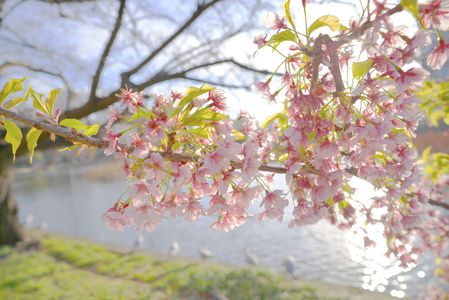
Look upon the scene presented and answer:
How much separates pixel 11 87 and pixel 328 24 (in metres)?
0.77

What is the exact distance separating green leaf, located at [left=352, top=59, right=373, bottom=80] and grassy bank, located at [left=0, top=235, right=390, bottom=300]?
3.58 meters

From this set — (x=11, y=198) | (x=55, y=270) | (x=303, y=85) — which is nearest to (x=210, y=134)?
(x=303, y=85)

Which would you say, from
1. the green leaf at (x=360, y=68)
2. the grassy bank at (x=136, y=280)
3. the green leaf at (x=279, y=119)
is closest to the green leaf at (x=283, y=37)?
the green leaf at (x=360, y=68)

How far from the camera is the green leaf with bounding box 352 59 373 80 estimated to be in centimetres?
77

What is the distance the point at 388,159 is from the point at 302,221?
26 centimetres

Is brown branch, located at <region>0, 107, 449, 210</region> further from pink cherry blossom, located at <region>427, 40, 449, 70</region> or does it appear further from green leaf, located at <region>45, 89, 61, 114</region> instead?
pink cherry blossom, located at <region>427, 40, 449, 70</region>

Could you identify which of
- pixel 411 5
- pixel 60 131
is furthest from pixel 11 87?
pixel 411 5

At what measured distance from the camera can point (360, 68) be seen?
2.56 feet

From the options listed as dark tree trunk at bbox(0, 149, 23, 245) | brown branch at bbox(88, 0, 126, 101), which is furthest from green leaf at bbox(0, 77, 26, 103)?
dark tree trunk at bbox(0, 149, 23, 245)

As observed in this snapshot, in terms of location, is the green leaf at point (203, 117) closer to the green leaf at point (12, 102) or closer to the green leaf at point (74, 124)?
the green leaf at point (74, 124)

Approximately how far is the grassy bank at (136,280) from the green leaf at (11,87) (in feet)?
11.5

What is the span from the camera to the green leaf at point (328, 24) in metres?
0.78

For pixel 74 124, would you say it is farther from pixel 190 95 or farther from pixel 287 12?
pixel 287 12

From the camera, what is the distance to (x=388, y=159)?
0.87 m
